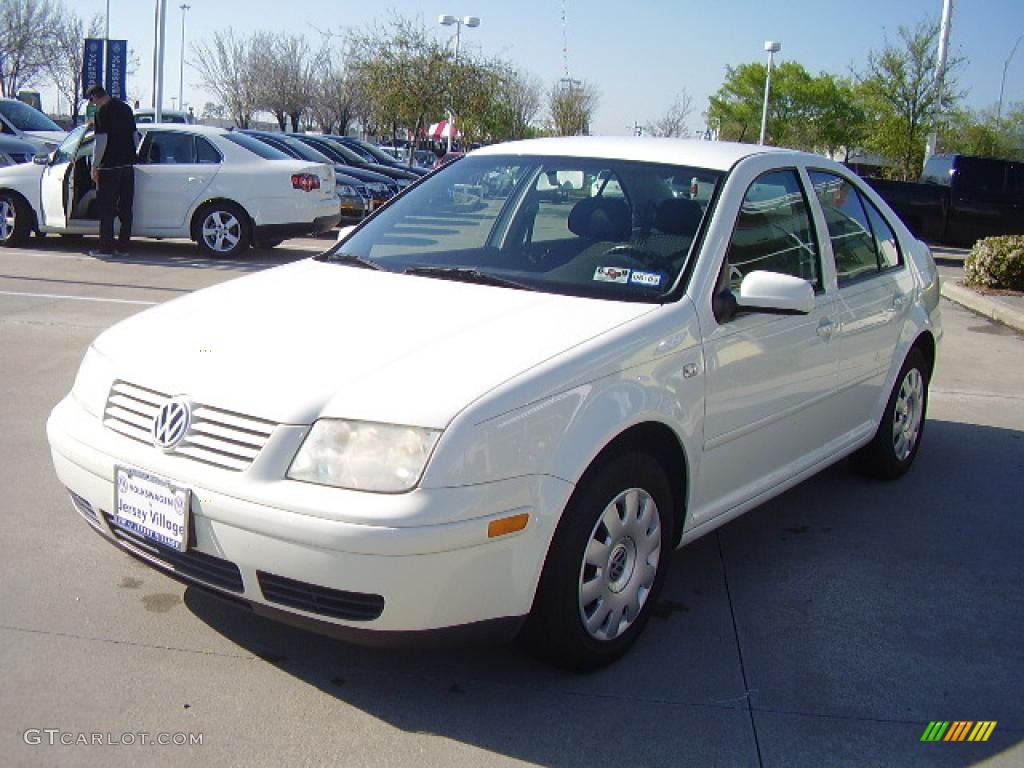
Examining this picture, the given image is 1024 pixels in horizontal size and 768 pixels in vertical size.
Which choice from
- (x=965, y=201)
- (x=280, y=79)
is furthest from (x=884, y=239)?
(x=280, y=79)

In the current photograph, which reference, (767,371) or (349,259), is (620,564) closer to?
(767,371)

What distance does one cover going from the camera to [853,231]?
5125 mm

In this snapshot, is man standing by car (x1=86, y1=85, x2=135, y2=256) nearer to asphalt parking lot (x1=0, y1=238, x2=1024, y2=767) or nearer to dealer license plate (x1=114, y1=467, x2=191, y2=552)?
asphalt parking lot (x1=0, y1=238, x2=1024, y2=767)

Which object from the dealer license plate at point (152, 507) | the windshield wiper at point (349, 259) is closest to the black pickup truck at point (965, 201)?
the windshield wiper at point (349, 259)

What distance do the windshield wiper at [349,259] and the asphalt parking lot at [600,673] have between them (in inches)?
55.0

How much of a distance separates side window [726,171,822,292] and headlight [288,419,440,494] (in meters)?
1.60

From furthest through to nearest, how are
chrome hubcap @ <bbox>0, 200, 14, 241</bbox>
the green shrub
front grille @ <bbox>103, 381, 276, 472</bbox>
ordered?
the green shrub < chrome hubcap @ <bbox>0, 200, 14, 241</bbox> < front grille @ <bbox>103, 381, 276, 472</bbox>

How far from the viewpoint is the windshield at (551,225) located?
400 cm

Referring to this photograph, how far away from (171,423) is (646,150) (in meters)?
2.27

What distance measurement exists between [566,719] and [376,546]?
83cm

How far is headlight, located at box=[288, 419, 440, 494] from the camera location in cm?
294

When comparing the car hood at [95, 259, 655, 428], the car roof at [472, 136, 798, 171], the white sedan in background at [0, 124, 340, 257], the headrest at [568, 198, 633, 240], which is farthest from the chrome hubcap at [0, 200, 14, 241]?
the headrest at [568, 198, 633, 240]

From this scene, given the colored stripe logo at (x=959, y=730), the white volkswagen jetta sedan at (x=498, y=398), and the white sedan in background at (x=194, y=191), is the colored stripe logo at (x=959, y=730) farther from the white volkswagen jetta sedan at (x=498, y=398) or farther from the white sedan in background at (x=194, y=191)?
the white sedan in background at (x=194, y=191)

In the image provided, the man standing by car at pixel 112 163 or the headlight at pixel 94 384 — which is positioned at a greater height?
the man standing by car at pixel 112 163
